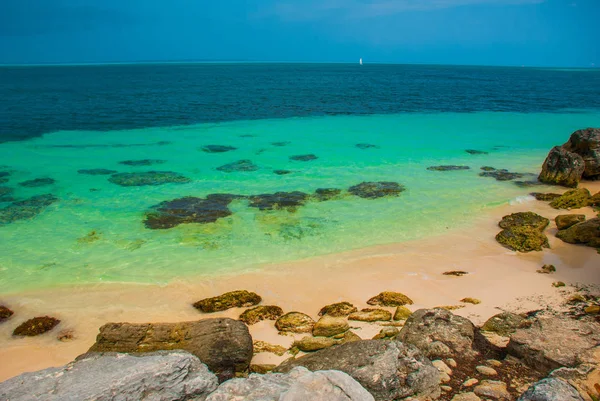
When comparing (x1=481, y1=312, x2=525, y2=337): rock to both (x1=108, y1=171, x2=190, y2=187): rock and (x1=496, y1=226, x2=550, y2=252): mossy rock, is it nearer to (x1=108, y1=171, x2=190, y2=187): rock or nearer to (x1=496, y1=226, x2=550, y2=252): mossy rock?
(x1=496, y1=226, x2=550, y2=252): mossy rock

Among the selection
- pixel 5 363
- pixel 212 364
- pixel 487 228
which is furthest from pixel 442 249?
pixel 5 363

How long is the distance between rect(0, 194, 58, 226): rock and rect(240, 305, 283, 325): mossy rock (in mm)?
9676

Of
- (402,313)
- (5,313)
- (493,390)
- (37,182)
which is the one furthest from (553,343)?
(37,182)

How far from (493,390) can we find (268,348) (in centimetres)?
336

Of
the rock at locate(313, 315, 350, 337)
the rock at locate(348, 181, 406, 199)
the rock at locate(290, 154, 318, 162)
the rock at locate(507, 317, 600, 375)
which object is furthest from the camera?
the rock at locate(290, 154, 318, 162)

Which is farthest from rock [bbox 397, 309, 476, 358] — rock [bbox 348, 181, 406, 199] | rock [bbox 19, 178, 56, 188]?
rock [bbox 19, 178, 56, 188]

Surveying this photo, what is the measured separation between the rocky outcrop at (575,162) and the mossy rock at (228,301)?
13.8 metres

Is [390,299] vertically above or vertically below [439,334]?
below

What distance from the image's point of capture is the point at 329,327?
7.32 meters

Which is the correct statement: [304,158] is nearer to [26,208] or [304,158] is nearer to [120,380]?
[26,208]

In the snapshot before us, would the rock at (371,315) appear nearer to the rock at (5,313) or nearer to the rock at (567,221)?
the rock at (5,313)

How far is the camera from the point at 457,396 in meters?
5.28

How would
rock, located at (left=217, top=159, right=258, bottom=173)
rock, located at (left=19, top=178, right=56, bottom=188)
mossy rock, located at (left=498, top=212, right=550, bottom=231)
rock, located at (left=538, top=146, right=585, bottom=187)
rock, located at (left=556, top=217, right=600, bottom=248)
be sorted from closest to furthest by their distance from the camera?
rock, located at (left=556, top=217, right=600, bottom=248)
mossy rock, located at (left=498, top=212, right=550, bottom=231)
rock, located at (left=538, top=146, right=585, bottom=187)
rock, located at (left=19, top=178, right=56, bottom=188)
rock, located at (left=217, top=159, right=258, bottom=173)

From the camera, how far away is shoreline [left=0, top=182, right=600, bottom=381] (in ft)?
24.5
